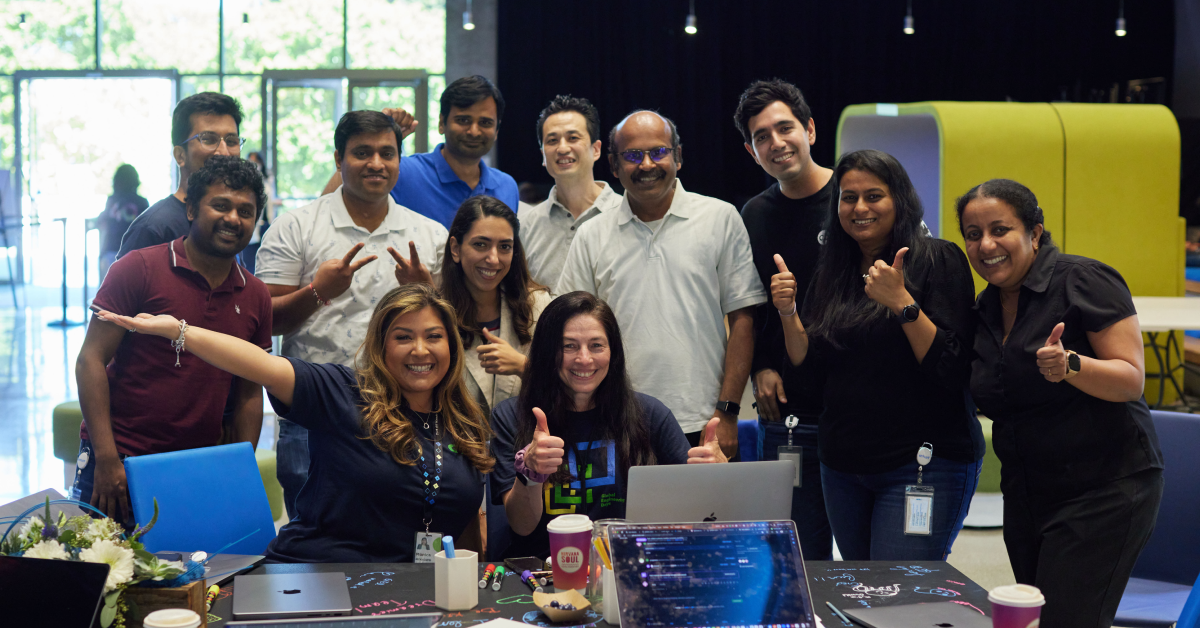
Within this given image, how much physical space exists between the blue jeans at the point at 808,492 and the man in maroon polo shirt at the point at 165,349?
1593 millimetres

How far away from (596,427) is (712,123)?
10141 mm

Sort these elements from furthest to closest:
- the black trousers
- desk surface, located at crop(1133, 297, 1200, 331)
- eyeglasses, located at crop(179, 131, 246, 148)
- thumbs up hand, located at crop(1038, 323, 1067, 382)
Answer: desk surface, located at crop(1133, 297, 1200, 331) → eyeglasses, located at crop(179, 131, 246, 148) → the black trousers → thumbs up hand, located at crop(1038, 323, 1067, 382)

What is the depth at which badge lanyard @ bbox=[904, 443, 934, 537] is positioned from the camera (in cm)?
240

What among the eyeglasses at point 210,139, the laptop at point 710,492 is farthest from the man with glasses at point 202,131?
the laptop at point 710,492

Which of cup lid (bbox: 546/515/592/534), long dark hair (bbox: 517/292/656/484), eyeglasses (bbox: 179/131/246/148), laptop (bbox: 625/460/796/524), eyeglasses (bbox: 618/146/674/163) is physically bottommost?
cup lid (bbox: 546/515/592/534)

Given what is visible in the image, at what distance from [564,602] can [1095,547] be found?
1263mm

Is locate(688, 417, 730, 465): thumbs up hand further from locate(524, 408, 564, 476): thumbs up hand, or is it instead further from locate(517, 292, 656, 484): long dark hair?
locate(524, 408, 564, 476): thumbs up hand

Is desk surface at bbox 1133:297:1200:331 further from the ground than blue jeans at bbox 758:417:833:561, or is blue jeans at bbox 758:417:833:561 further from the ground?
desk surface at bbox 1133:297:1200:331

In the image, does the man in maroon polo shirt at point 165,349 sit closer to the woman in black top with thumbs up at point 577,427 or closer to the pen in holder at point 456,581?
the woman in black top with thumbs up at point 577,427

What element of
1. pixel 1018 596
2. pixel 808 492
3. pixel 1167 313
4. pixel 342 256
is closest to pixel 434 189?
pixel 342 256

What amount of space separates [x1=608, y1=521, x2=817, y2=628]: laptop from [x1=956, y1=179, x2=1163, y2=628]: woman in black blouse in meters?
0.83

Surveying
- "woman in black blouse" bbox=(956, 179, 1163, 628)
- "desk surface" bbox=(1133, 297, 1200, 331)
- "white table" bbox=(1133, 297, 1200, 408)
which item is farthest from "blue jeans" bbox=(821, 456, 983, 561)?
"white table" bbox=(1133, 297, 1200, 408)

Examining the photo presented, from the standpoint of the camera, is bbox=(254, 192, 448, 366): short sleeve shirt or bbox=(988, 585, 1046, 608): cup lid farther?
bbox=(254, 192, 448, 366): short sleeve shirt

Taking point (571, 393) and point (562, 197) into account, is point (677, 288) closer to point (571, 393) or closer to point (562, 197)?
point (571, 393)
